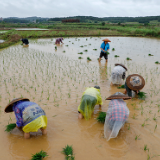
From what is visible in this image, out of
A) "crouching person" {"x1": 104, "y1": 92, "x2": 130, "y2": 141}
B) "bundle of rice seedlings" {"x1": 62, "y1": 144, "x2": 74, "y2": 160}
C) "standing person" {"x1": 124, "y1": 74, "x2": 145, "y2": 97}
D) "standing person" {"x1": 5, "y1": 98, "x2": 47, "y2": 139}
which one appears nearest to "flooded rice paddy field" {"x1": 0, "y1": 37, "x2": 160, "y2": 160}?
"bundle of rice seedlings" {"x1": 62, "y1": 144, "x2": 74, "y2": 160}

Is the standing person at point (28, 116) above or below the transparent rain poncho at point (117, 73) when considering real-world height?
below

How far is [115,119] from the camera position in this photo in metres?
2.90

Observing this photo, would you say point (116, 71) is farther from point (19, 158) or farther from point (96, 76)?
point (19, 158)

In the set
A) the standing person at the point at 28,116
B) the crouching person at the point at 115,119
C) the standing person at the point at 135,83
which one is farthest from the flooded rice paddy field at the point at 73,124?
the standing person at the point at 135,83

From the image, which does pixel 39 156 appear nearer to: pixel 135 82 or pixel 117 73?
pixel 135 82

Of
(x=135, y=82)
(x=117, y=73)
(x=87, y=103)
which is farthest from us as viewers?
(x=117, y=73)

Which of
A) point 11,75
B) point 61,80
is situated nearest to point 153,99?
point 61,80

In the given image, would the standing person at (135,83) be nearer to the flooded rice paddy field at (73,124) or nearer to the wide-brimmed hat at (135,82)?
the wide-brimmed hat at (135,82)

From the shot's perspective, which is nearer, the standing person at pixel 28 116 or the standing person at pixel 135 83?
the standing person at pixel 28 116

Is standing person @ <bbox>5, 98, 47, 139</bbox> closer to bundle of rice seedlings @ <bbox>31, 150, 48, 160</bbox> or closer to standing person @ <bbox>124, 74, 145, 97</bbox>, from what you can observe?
bundle of rice seedlings @ <bbox>31, 150, 48, 160</bbox>

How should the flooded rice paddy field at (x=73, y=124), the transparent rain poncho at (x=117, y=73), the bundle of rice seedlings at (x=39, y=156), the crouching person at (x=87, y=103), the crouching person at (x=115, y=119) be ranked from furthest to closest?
the transparent rain poncho at (x=117, y=73), the crouching person at (x=87, y=103), the crouching person at (x=115, y=119), the flooded rice paddy field at (x=73, y=124), the bundle of rice seedlings at (x=39, y=156)

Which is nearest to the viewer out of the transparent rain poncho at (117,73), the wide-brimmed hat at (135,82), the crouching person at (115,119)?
the crouching person at (115,119)

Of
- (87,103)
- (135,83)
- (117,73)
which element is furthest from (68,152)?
(117,73)

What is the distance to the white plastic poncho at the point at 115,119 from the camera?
2.90m
